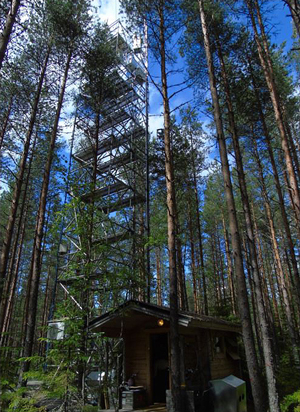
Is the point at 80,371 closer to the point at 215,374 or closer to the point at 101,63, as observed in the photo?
the point at 215,374

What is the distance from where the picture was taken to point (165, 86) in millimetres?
8719

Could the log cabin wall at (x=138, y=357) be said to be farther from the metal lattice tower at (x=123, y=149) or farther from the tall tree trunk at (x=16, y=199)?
the tall tree trunk at (x=16, y=199)

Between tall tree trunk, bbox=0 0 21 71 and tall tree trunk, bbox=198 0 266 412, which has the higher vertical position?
tall tree trunk, bbox=0 0 21 71

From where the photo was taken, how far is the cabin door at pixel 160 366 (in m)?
9.76

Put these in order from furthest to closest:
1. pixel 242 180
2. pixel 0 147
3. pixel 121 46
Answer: pixel 121 46 < pixel 0 147 < pixel 242 180

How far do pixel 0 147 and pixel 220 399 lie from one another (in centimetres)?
1258

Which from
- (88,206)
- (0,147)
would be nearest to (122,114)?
(0,147)

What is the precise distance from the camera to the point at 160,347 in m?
10.4

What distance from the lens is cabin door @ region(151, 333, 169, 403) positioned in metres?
9.76

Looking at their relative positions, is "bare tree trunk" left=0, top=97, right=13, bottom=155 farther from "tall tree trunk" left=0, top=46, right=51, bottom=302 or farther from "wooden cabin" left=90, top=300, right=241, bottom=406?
"wooden cabin" left=90, top=300, right=241, bottom=406

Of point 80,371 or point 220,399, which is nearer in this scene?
point 80,371

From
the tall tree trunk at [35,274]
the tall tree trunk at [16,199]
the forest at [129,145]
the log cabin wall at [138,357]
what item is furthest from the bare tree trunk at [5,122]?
the log cabin wall at [138,357]

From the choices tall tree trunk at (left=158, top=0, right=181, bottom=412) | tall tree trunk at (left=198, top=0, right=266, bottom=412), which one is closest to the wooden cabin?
tall tree trunk at (left=158, top=0, right=181, bottom=412)

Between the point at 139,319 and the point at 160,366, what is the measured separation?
9.07 feet
